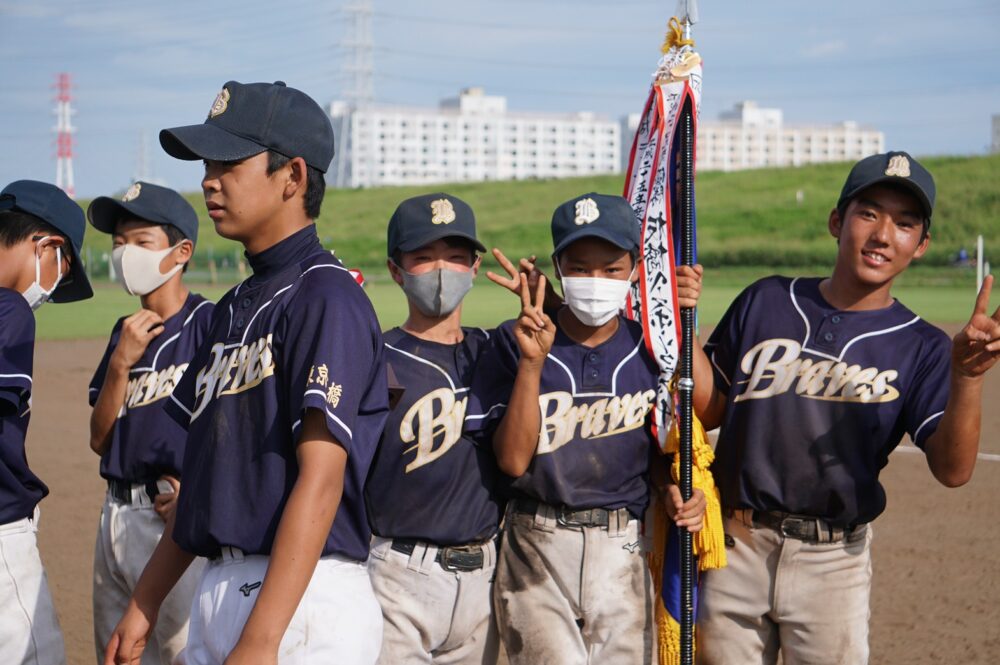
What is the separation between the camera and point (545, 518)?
13.0ft

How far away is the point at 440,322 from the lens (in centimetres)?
418

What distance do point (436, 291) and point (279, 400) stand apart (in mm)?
1613

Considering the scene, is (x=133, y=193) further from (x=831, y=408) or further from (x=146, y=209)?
(x=831, y=408)

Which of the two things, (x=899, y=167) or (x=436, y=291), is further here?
(x=436, y=291)

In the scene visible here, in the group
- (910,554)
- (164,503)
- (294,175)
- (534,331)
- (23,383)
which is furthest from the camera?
(910,554)

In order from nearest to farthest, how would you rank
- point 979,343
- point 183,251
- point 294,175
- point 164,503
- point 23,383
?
point 294,175 < point 979,343 < point 23,383 < point 164,503 < point 183,251

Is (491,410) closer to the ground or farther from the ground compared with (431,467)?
farther from the ground

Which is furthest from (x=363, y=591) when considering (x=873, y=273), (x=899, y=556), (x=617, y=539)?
(x=899, y=556)

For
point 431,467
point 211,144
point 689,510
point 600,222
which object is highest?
A: point 211,144

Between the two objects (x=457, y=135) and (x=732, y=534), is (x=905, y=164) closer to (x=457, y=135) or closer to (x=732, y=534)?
(x=732, y=534)

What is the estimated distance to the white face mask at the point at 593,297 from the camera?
405cm

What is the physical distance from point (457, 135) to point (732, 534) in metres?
174

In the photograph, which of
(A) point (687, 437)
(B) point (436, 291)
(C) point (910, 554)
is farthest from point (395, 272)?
(C) point (910, 554)

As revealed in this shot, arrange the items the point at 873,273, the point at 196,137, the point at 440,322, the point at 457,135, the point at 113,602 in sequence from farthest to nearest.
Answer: the point at 457,135 → the point at 113,602 → the point at 440,322 → the point at 873,273 → the point at 196,137
